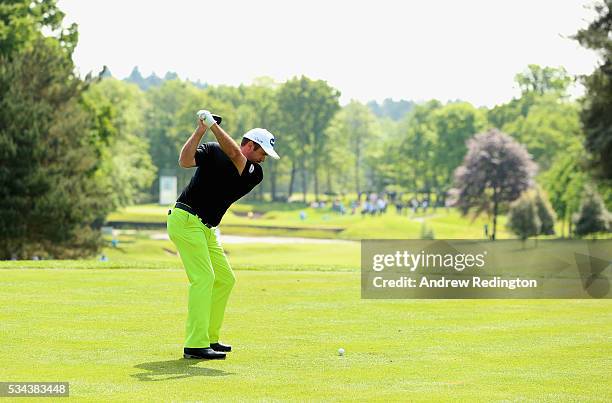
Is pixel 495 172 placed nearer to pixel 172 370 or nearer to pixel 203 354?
pixel 203 354

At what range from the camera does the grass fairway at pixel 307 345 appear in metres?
9.42

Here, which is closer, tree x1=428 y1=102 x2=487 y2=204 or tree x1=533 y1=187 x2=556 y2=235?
tree x1=533 y1=187 x2=556 y2=235

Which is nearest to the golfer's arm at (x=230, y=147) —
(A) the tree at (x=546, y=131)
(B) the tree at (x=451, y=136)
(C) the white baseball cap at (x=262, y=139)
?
(C) the white baseball cap at (x=262, y=139)

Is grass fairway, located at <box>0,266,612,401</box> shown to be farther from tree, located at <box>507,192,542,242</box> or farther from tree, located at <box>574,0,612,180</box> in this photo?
tree, located at <box>507,192,542,242</box>

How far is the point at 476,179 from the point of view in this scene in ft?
310

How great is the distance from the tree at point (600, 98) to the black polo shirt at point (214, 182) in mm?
48084

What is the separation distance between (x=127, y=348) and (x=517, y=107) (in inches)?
5370

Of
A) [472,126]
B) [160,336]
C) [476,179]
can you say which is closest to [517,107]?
[472,126]

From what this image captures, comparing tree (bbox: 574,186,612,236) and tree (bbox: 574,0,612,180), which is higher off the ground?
tree (bbox: 574,0,612,180)

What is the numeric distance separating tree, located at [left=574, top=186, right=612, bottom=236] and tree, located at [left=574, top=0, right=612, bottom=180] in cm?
1406

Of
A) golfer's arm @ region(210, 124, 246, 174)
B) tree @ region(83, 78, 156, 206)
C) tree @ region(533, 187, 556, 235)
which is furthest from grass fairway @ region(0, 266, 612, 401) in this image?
tree @ region(533, 187, 556, 235)

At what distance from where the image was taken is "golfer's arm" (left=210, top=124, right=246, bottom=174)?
10.5 metres

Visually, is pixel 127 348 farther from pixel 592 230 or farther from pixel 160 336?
pixel 592 230

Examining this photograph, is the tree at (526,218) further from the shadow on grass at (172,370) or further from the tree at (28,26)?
the shadow on grass at (172,370)
